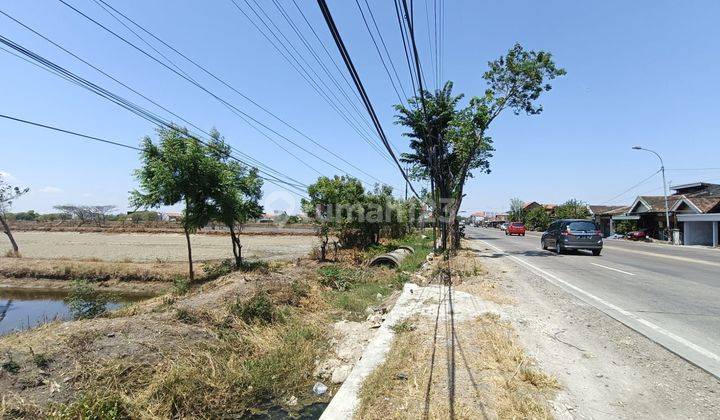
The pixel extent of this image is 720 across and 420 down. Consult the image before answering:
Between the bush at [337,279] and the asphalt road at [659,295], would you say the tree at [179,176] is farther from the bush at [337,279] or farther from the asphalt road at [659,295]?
the asphalt road at [659,295]

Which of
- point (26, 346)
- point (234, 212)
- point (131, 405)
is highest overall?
point (234, 212)

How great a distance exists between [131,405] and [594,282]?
36.0 ft

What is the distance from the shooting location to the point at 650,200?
43.4m

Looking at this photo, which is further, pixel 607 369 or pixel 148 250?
pixel 148 250

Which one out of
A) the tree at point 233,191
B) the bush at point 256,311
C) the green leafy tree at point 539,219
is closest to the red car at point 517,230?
the green leafy tree at point 539,219

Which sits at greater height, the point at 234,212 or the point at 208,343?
the point at 234,212

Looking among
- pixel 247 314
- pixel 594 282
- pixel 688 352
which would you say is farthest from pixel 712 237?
pixel 247 314

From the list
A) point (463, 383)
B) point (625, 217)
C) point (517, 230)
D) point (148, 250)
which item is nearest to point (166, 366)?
point (463, 383)

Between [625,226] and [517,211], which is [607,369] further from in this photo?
[517,211]

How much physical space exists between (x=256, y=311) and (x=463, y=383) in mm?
5099

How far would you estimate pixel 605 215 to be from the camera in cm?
5275

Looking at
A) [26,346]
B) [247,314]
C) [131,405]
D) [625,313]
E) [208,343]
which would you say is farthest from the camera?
[247,314]

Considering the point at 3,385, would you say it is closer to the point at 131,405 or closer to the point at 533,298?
the point at 131,405

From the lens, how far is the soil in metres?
3.77
